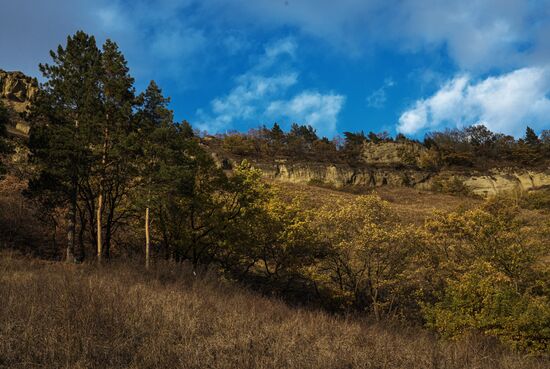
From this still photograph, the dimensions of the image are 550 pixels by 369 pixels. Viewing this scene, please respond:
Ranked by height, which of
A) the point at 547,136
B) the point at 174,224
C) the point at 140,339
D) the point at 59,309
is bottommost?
the point at 140,339

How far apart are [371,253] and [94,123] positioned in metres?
17.1

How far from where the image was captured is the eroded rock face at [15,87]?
3113 inches

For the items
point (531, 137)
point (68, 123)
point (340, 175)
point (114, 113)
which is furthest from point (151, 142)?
point (531, 137)

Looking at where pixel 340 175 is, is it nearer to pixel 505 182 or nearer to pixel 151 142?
pixel 505 182

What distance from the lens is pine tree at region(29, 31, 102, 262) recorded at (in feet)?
67.1

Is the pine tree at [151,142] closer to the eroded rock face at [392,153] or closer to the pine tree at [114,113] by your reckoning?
the pine tree at [114,113]

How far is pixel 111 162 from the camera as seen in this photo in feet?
71.9

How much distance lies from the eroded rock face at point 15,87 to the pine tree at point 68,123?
69.4 metres

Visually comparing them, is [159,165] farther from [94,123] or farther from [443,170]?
[443,170]

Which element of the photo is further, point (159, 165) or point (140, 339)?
point (159, 165)

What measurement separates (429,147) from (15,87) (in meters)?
100

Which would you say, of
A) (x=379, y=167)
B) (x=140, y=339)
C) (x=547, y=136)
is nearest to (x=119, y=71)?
(x=140, y=339)

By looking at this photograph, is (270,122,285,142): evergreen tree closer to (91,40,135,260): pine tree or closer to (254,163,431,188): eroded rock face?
(254,163,431,188): eroded rock face

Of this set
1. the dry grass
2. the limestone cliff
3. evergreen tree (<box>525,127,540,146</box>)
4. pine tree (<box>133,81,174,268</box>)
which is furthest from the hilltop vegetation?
evergreen tree (<box>525,127,540,146</box>)
